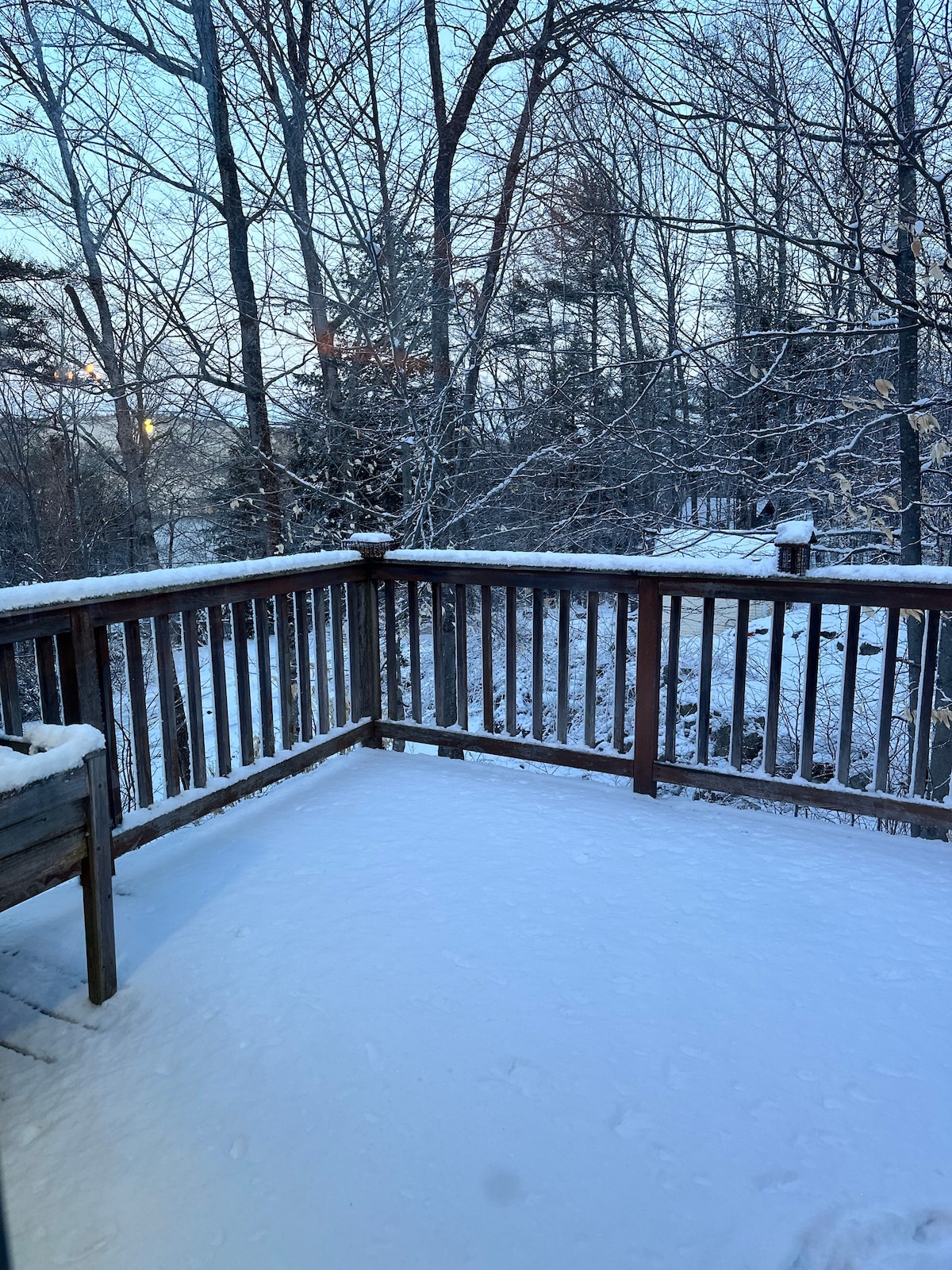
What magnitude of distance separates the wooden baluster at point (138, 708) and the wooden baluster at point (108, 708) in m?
0.06

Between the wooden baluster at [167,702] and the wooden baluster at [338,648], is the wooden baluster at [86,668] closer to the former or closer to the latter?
the wooden baluster at [167,702]

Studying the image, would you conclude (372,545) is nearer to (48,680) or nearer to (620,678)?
(620,678)

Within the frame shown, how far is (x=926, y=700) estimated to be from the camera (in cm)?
267

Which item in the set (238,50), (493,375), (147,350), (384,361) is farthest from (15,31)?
(493,375)

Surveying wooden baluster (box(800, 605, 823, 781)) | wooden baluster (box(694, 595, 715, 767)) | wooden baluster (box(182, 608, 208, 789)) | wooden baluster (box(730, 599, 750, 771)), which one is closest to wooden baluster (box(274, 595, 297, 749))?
wooden baluster (box(182, 608, 208, 789))

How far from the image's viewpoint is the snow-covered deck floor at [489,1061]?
50.1 inches

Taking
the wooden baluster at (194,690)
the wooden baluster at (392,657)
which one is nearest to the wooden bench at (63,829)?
the wooden baluster at (194,690)

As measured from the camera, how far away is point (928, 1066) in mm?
1634

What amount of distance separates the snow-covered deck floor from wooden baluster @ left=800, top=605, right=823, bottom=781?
0.36 metres

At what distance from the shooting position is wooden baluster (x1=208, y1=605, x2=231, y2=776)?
2.78 m

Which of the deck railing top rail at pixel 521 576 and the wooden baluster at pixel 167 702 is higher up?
the deck railing top rail at pixel 521 576

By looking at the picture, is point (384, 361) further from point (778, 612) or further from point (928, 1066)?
point (928, 1066)

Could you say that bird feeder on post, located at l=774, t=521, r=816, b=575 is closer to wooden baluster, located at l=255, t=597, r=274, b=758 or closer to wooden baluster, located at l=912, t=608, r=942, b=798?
wooden baluster, located at l=912, t=608, r=942, b=798

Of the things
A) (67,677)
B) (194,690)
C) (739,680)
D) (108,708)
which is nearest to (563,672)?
(739,680)
